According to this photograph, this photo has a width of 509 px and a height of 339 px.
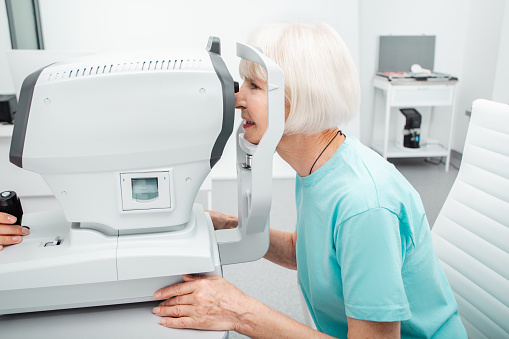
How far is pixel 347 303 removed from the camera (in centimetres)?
85

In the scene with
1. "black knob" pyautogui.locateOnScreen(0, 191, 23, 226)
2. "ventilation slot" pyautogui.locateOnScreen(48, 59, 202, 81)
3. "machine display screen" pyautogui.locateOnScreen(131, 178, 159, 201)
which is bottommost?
"black knob" pyautogui.locateOnScreen(0, 191, 23, 226)

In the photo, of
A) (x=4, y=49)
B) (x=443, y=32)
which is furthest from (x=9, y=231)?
(x=443, y=32)

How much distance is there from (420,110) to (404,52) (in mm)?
604

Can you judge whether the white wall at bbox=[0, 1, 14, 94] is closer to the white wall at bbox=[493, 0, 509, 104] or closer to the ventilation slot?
the ventilation slot

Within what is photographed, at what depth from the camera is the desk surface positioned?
2.43 ft

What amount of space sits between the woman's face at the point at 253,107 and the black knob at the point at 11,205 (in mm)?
457

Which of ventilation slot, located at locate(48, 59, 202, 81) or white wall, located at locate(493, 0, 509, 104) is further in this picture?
white wall, located at locate(493, 0, 509, 104)

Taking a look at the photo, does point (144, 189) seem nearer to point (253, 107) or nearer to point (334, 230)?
point (253, 107)

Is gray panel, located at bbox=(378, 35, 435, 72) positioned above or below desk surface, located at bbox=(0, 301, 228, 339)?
above

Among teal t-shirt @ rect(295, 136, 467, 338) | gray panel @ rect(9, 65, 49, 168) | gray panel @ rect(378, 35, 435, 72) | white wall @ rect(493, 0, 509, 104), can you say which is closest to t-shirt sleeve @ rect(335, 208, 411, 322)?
teal t-shirt @ rect(295, 136, 467, 338)

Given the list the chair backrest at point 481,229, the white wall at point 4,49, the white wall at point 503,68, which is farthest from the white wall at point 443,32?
the chair backrest at point 481,229

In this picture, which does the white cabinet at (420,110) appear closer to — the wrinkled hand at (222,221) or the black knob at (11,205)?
the wrinkled hand at (222,221)

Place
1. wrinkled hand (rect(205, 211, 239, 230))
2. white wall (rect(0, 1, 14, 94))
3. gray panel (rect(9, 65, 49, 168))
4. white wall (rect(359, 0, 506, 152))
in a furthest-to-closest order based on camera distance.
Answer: white wall (rect(359, 0, 506, 152)), white wall (rect(0, 1, 14, 94)), wrinkled hand (rect(205, 211, 239, 230)), gray panel (rect(9, 65, 49, 168))

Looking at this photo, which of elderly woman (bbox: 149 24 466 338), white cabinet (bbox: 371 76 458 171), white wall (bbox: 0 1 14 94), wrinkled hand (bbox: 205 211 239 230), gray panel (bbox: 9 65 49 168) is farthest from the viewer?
white cabinet (bbox: 371 76 458 171)
